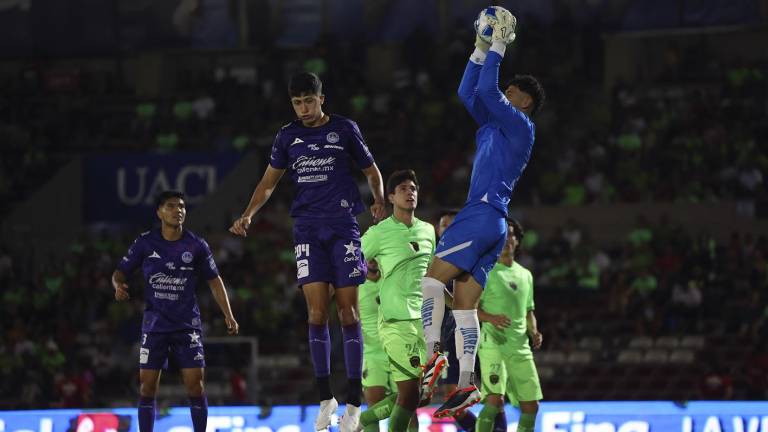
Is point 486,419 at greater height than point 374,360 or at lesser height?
lesser

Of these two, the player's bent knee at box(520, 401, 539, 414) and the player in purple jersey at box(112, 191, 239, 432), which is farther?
the player's bent knee at box(520, 401, 539, 414)

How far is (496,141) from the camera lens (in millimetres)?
9172

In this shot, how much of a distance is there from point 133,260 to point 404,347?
249cm

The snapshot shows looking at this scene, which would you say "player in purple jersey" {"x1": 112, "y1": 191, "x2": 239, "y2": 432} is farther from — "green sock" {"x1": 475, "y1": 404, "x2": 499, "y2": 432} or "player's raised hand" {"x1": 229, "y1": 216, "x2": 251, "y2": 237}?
"green sock" {"x1": 475, "y1": 404, "x2": 499, "y2": 432}

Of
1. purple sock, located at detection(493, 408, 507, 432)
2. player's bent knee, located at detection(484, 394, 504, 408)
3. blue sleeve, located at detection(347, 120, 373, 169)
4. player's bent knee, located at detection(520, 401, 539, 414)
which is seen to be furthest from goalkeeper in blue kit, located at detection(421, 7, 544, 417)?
purple sock, located at detection(493, 408, 507, 432)

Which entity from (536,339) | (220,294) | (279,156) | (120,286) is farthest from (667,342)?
(279,156)

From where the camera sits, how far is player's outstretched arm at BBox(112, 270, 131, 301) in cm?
1108

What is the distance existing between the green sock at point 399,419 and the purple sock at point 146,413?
2147 millimetres

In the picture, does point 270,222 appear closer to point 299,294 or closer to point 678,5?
point 299,294

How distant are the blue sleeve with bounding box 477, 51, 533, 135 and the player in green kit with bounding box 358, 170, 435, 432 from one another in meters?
2.21

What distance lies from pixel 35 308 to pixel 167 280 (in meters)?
11.6

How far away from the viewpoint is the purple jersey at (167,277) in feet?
37.6

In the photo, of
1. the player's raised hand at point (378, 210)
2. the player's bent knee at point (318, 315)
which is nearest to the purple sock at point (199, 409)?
the player's bent knee at point (318, 315)

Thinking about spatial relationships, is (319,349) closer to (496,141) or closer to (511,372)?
(496,141)
